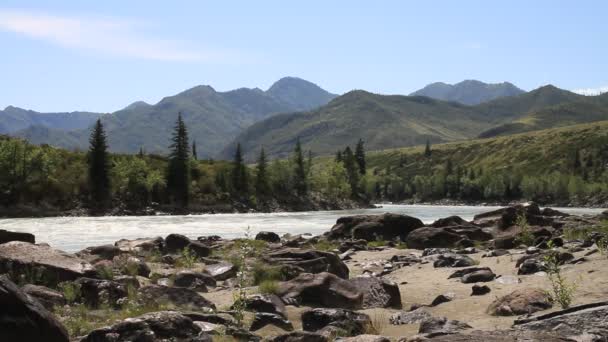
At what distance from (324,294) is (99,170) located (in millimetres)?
110596

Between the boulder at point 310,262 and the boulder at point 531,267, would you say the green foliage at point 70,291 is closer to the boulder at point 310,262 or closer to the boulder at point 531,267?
the boulder at point 310,262

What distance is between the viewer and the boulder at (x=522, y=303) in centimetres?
1327

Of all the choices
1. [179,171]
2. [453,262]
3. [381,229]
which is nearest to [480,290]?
[453,262]

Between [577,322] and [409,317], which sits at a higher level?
[577,322]

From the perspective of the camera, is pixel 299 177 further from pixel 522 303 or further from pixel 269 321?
pixel 269 321

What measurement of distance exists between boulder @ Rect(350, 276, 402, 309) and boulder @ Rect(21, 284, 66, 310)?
26.1 ft

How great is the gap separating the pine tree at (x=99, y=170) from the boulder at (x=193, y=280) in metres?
98.4

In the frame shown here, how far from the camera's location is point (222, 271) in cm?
2203

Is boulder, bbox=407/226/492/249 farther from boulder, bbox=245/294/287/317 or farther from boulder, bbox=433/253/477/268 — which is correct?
boulder, bbox=245/294/287/317

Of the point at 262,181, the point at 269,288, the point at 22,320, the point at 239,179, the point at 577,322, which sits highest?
the point at 239,179

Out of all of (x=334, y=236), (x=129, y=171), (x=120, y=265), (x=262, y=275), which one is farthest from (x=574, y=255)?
(x=129, y=171)

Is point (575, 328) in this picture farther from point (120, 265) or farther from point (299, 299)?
point (120, 265)

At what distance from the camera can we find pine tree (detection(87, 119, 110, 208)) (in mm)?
114438

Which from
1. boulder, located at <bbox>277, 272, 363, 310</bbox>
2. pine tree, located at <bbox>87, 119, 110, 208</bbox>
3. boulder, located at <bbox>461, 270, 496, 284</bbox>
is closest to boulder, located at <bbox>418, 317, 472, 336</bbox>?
boulder, located at <bbox>277, 272, 363, 310</bbox>
